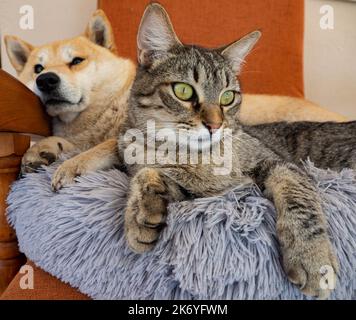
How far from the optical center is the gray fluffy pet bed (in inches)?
22.5

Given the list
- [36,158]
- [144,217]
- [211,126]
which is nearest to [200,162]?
[211,126]

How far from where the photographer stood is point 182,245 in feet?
1.91

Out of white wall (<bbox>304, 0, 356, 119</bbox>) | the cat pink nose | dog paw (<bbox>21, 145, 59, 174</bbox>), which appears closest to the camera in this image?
the cat pink nose

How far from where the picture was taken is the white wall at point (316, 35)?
5.44 ft

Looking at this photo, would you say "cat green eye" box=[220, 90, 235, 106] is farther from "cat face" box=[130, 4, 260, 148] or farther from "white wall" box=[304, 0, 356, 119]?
"white wall" box=[304, 0, 356, 119]

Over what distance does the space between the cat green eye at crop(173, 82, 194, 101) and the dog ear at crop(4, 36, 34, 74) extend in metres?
0.70

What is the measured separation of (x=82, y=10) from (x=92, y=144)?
0.91 m

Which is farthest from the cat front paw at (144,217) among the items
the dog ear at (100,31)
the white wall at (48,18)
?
the white wall at (48,18)

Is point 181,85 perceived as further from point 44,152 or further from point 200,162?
point 44,152

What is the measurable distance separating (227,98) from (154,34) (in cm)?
22

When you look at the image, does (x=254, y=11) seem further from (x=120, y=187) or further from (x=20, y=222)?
(x=20, y=222)

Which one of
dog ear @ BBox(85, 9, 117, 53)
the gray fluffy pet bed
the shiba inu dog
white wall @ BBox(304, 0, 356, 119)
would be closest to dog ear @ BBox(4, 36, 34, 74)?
the shiba inu dog

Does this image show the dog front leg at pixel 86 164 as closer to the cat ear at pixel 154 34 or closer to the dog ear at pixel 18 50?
the cat ear at pixel 154 34

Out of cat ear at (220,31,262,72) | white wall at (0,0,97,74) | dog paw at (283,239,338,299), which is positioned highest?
white wall at (0,0,97,74)
